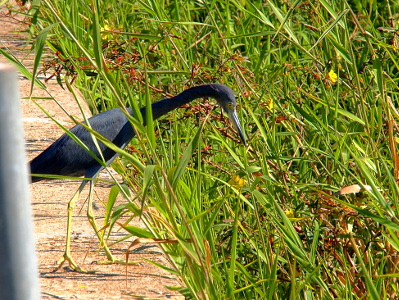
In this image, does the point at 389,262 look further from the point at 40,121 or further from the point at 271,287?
the point at 40,121

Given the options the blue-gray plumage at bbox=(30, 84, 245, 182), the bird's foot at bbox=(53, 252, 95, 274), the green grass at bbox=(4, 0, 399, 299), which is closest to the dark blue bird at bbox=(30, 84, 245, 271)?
the blue-gray plumage at bbox=(30, 84, 245, 182)

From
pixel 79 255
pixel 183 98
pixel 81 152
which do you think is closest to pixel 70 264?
pixel 79 255

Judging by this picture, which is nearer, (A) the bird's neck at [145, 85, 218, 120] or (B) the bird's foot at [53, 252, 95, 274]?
(B) the bird's foot at [53, 252, 95, 274]

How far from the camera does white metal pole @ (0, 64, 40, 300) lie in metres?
0.79

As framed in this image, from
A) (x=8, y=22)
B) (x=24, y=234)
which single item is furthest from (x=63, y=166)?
(x=8, y=22)

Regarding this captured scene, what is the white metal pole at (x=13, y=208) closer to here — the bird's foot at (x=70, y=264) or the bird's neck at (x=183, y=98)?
the bird's foot at (x=70, y=264)

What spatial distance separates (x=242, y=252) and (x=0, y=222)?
2.35 meters

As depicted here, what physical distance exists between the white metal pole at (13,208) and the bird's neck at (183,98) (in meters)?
2.78

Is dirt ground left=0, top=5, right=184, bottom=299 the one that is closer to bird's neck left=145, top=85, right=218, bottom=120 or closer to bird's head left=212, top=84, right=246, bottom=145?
bird's neck left=145, top=85, right=218, bottom=120

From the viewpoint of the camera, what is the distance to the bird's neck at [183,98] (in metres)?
3.58

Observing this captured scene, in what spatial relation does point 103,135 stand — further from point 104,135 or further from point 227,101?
point 227,101

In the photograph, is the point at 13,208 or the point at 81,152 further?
the point at 81,152

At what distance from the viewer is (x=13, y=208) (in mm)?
803

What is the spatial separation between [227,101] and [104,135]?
2.21ft
